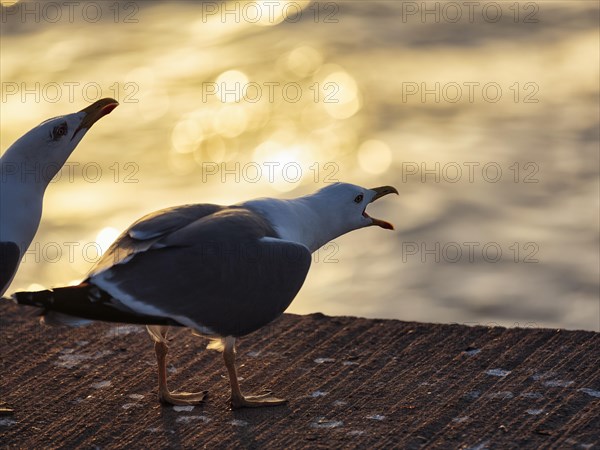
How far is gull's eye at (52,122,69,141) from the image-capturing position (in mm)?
5008

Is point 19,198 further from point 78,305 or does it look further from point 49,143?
point 78,305

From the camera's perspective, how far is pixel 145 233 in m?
4.56

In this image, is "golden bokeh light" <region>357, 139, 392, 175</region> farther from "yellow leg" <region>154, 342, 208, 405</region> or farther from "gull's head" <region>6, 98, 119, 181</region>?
"yellow leg" <region>154, 342, 208, 405</region>

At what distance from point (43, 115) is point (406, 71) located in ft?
8.50

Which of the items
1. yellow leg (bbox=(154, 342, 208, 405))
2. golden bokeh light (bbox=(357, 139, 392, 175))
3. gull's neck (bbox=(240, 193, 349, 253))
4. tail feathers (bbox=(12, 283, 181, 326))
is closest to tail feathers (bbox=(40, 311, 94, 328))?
tail feathers (bbox=(12, 283, 181, 326))

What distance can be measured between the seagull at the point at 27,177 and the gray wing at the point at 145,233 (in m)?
0.39

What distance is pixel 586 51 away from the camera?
9930 millimetres

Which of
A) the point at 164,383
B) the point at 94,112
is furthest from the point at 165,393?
the point at 94,112

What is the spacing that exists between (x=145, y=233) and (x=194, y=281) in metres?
0.23

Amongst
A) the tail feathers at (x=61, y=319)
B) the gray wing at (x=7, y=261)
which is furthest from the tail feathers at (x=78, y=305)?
the gray wing at (x=7, y=261)

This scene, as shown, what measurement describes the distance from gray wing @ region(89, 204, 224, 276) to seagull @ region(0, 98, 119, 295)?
395 millimetres

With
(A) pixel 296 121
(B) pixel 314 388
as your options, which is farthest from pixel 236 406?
(A) pixel 296 121

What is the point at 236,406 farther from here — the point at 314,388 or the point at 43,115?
the point at 43,115

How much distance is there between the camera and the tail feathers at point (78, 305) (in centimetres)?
425
